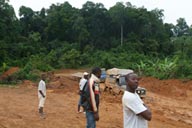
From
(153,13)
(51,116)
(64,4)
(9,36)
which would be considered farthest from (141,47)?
(51,116)

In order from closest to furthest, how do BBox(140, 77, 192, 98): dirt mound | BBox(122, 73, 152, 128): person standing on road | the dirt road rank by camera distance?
BBox(122, 73, 152, 128): person standing on road
the dirt road
BBox(140, 77, 192, 98): dirt mound

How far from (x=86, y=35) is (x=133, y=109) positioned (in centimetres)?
4856

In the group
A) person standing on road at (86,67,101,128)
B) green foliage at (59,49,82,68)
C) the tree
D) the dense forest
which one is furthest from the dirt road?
the tree

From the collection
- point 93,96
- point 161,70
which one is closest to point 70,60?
point 161,70

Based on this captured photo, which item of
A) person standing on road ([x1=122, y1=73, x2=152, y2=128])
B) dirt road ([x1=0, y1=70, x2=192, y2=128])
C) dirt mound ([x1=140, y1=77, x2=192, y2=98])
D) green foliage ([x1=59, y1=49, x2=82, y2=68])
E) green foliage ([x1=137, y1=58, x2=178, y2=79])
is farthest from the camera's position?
green foliage ([x1=59, y1=49, x2=82, y2=68])

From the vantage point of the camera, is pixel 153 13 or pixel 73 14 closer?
pixel 73 14

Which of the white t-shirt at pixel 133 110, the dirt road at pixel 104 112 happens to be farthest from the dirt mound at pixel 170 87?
the white t-shirt at pixel 133 110

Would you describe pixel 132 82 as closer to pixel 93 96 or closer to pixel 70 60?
pixel 93 96

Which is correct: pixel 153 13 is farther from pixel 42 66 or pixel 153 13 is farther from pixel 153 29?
pixel 42 66

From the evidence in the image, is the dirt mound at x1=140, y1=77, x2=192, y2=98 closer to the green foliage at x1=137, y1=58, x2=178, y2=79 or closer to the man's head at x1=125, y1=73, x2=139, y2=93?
the green foliage at x1=137, y1=58, x2=178, y2=79

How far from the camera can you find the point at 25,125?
1148 centimetres

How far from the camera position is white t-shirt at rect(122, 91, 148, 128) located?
4.55m

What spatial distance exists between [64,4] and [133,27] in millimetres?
10836

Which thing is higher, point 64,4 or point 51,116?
point 64,4
